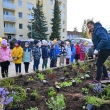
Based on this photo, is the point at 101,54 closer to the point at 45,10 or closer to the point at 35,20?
the point at 35,20

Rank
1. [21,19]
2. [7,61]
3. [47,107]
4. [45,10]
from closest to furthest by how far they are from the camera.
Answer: [47,107]
[7,61]
[21,19]
[45,10]

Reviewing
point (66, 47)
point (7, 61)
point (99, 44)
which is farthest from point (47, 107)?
point (66, 47)

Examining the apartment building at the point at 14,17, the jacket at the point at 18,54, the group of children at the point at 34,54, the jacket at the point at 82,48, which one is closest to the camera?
the group of children at the point at 34,54

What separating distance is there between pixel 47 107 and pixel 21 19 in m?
42.8

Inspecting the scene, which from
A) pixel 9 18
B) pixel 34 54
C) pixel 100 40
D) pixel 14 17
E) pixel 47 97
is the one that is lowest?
pixel 47 97

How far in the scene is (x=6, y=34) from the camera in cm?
4238

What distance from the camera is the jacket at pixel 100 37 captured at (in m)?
4.60

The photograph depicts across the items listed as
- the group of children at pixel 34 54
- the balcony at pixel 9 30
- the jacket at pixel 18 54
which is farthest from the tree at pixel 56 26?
the jacket at pixel 18 54

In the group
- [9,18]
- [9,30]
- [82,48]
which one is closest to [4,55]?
[82,48]

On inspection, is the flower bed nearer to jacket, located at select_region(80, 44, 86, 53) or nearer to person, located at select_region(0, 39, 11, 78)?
person, located at select_region(0, 39, 11, 78)

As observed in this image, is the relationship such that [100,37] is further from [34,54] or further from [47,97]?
[34,54]

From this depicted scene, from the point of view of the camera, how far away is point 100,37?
15.3 ft

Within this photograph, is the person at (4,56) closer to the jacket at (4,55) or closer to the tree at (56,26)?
the jacket at (4,55)

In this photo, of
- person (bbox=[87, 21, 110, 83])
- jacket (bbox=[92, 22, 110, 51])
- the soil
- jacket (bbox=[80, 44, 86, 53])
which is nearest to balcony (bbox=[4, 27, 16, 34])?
jacket (bbox=[80, 44, 86, 53])
